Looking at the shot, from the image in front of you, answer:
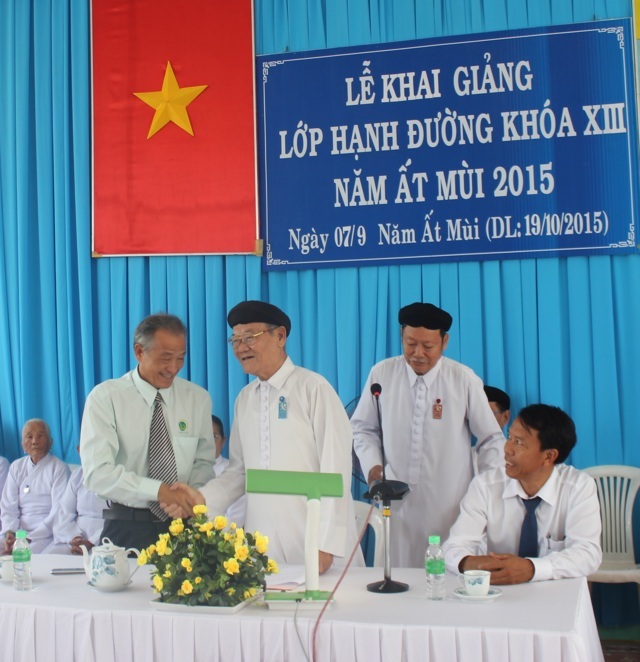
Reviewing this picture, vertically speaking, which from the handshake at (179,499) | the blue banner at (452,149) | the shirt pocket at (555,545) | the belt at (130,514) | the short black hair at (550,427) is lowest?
the shirt pocket at (555,545)

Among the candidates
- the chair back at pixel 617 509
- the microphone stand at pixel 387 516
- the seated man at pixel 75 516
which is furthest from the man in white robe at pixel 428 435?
the seated man at pixel 75 516

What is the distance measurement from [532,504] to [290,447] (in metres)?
0.82

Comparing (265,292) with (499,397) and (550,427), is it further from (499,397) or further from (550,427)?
(550,427)

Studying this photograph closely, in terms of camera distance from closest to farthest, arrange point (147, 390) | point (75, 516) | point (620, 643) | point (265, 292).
Answer: point (147, 390)
point (620, 643)
point (265, 292)
point (75, 516)

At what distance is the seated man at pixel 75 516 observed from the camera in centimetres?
493

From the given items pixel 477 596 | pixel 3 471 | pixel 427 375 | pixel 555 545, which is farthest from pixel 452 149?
pixel 3 471

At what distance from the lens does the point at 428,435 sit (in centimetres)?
383

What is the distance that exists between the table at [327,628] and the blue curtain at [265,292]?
1980 mm

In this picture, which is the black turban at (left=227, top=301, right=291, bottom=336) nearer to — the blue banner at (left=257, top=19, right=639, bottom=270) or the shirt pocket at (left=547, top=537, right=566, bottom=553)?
the shirt pocket at (left=547, top=537, right=566, bottom=553)

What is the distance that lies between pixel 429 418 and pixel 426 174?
1.45 metres

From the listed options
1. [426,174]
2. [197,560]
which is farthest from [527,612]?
[426,174]

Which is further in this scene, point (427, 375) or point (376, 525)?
point (427, 375)

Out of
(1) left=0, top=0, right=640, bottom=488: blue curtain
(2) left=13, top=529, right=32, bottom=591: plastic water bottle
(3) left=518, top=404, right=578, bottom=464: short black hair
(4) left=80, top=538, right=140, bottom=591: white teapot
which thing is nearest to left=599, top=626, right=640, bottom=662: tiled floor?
(1) left=0, top=0, right=640, bottom=488: blue curtain

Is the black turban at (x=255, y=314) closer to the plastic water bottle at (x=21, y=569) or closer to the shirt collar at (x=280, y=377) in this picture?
the shirt collar at (x=280, y=377)
